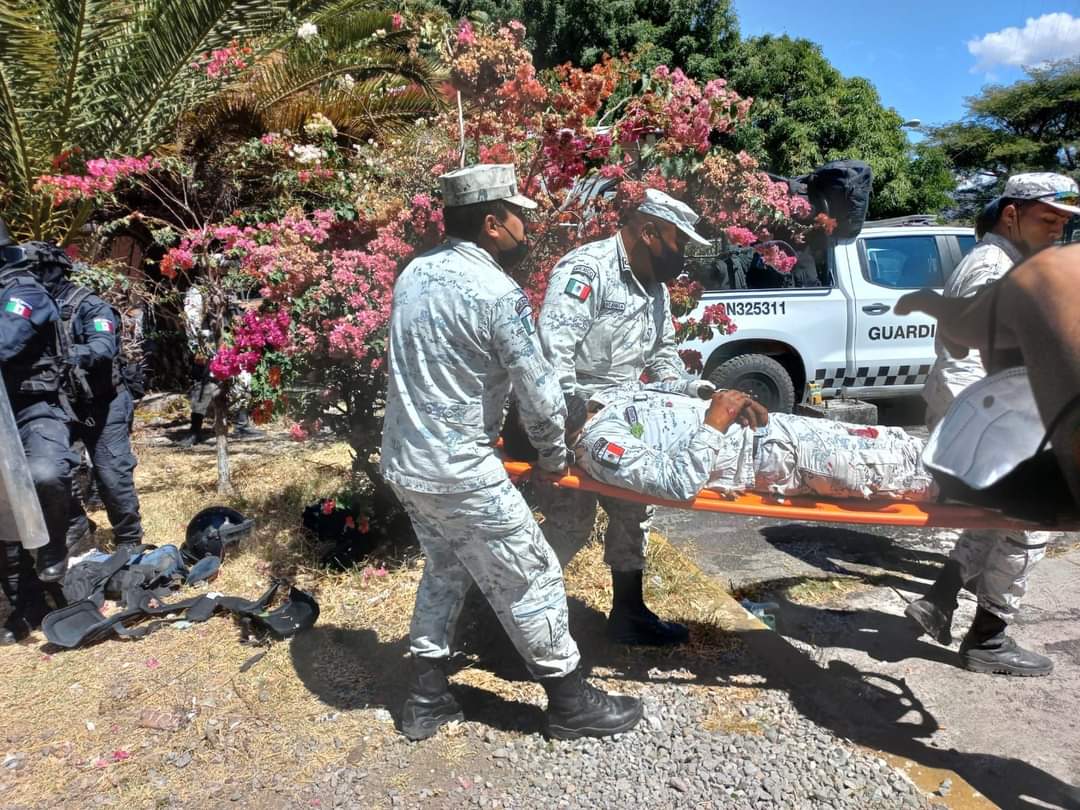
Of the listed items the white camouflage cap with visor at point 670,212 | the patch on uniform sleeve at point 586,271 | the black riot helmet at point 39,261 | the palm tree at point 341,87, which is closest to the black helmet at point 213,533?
the black riot helmet at point 39,261

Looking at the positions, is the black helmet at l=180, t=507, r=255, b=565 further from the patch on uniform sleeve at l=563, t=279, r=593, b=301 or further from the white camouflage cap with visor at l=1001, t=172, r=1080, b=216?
the white camouflage cap with visor at l=1001, t=172, r=1080, b=216

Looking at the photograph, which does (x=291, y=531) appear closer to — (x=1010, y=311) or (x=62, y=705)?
(x=62, y=705)

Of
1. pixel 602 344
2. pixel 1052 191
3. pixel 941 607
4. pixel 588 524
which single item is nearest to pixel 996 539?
pixel 941 607

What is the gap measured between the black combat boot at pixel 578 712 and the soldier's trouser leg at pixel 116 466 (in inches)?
127

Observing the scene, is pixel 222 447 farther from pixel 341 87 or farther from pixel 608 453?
pixel 341 87

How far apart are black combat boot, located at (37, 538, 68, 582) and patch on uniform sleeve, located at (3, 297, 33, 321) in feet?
3.82

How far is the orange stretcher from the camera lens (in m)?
2.71

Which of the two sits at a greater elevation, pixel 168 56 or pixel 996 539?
pixel 168 56

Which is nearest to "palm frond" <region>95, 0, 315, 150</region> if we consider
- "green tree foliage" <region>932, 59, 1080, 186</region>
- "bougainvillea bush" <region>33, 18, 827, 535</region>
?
"bougainvillea bush" <region>33, 18, 827, 535</region>

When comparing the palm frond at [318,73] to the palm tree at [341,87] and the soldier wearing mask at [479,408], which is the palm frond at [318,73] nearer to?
the palm tree at [341,87]

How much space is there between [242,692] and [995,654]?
3.26 meters

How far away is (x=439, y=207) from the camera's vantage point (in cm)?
423

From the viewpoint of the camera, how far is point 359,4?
800cm

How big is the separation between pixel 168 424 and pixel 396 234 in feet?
20.5
